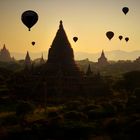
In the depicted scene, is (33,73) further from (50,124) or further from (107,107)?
(50,124)

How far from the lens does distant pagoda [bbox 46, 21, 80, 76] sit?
53.8 m

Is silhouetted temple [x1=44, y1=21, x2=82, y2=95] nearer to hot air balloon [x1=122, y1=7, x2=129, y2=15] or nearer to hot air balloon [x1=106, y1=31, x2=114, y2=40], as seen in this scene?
hot air balloon [x1=106, y1=31, x2=114, y2=40]

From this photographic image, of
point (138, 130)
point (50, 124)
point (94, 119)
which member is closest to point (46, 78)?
point (94, 119)

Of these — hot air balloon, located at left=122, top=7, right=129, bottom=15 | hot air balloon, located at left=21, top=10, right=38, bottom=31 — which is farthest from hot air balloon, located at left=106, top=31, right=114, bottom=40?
hot air balloon, located at left=21, top=10, right=38, bottom=31

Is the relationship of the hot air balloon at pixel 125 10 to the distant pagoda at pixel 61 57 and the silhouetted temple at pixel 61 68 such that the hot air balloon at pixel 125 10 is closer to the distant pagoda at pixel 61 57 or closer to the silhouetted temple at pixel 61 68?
the silhouetted temple at pixel 61 68

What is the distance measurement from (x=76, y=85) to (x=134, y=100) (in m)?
10.3

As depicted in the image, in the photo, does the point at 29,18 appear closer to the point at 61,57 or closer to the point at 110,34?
the point at 61,57

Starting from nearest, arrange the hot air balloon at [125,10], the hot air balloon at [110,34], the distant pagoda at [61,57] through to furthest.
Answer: the hot air balloon at [125,10] < the hot air balloon at [110,34] < the distant pagoda at [61,57]

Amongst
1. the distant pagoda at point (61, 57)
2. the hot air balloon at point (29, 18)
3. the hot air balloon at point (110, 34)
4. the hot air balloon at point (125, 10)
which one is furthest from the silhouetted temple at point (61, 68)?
the hot air balloon at point (29, 18)

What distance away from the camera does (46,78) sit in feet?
165

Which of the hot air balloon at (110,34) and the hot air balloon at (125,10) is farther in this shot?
the hot air balloon at (110,34)

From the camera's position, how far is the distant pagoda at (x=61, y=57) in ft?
176

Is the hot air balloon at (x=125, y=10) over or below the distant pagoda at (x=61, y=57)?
over

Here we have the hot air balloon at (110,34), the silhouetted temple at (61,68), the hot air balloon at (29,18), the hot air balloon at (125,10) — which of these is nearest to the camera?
the hot air balloon at (29,18)
